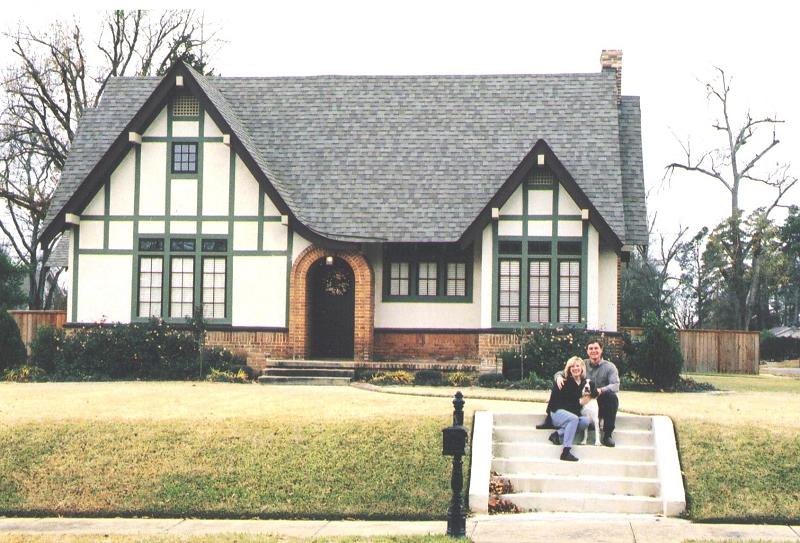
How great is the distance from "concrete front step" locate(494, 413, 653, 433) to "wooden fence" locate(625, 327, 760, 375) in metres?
20.8

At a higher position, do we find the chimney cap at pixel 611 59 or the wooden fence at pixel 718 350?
the chimney cap at pixel 611 59

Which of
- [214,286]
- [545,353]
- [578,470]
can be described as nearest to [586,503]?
[578,470]

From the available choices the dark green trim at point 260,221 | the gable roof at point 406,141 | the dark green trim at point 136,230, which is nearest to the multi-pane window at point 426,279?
the gable roof at point 406,141

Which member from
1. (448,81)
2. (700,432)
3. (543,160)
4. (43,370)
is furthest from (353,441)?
(448,81)

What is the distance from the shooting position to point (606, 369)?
15.4 metres

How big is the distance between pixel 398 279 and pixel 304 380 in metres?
3.75

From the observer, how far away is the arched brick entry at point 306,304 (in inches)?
1025

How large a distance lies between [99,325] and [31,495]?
40.5ft

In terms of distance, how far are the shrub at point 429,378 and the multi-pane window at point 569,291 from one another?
3.16 meters

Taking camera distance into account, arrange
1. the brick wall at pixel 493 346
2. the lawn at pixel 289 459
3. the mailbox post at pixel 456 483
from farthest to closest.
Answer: the brick wall at pixel 493 346, the lawn at pixel 289 459, the mailbox post at pixel 456 483

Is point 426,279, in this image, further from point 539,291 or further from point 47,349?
point 47,349

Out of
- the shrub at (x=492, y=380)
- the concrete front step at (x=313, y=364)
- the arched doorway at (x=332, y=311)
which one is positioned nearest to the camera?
the shrub at (x=492, y=380)

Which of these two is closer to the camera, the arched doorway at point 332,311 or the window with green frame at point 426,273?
the window with green frame at point 426,273

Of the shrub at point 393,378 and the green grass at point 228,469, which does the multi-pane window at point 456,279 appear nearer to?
the shrub at point 393,378
